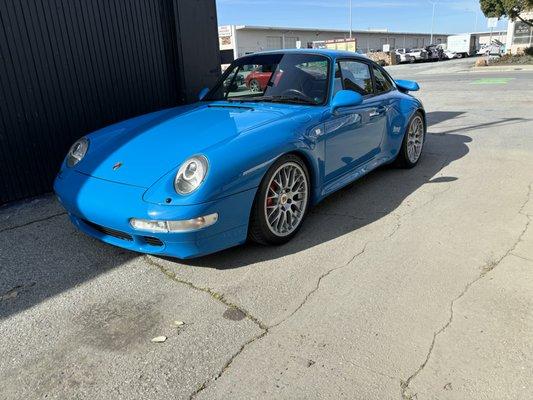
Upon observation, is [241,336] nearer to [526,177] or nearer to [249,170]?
[249,170]

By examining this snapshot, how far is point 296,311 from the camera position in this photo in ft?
8.76

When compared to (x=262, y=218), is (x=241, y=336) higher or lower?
lower

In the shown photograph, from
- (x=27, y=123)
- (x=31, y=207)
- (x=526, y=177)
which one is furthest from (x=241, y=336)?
(x=526, y=177)

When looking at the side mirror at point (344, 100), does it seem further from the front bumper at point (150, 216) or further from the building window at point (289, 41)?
the building window at point (289, 41)

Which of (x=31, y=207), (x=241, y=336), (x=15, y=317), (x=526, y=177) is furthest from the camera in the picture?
(x=526, y=177)

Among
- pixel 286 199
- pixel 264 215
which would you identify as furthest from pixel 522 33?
pixel 264 215

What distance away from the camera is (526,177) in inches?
200

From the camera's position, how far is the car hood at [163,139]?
312cm

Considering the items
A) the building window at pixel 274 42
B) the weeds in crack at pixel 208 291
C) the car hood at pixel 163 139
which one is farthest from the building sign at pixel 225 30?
the weeds in crack at pixel 208 291

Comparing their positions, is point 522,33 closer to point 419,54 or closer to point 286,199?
point 419,54

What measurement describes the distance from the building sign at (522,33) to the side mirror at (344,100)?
4157cm

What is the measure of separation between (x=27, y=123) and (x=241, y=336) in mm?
3724

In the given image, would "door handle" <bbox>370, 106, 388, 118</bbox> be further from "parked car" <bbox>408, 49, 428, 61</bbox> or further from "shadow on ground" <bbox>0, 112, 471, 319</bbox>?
"parked car" <bbox>408, 49, 428, 61</bbox>

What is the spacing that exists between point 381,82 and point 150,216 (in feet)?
10.8
